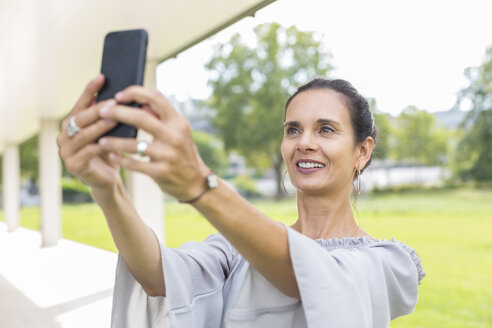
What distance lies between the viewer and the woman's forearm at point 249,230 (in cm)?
67

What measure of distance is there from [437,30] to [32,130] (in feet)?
87.4

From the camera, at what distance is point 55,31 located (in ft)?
14.2

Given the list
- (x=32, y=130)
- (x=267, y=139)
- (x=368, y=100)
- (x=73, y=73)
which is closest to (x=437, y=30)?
(x=267, y=139)

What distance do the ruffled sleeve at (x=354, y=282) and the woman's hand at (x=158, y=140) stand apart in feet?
0.76

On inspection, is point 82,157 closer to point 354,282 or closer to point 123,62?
point 123,62

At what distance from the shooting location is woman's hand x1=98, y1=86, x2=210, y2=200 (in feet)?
1.93

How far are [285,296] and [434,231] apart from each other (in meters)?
27.2

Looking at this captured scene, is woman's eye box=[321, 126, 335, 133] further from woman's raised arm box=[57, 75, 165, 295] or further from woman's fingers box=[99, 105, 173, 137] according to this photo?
woman's fingers box=[99, 105, 173, 137]

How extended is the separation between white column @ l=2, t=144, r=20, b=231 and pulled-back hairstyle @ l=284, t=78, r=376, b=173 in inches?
558

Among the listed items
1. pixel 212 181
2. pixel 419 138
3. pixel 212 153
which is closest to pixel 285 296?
pixel 212 181

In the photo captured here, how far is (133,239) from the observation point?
2.95 feet

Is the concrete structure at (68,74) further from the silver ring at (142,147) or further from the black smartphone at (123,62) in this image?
the silver ring at (142,147)

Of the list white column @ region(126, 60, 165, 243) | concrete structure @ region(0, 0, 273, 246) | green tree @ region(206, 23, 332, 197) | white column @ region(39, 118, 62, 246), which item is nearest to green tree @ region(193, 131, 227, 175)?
green tree @ region(206, 23, 332, 197)

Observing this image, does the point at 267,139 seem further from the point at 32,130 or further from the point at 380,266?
the point at 380,266
